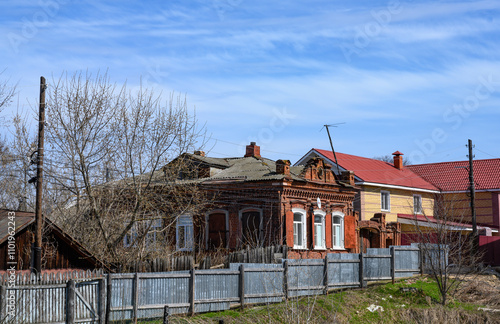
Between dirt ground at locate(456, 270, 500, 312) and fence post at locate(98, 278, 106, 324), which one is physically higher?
fence post at locate(98, 278, 106, 324)

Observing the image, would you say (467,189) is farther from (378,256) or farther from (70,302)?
(70,302)

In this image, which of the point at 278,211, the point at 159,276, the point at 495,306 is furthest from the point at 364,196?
the point at 159,276

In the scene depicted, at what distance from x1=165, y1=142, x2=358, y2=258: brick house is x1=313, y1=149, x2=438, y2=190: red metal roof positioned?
8.02m

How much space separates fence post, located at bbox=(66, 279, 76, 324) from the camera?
15.8 metres

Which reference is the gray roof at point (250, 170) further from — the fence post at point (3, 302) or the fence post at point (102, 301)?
the fence post at point (3, 302)

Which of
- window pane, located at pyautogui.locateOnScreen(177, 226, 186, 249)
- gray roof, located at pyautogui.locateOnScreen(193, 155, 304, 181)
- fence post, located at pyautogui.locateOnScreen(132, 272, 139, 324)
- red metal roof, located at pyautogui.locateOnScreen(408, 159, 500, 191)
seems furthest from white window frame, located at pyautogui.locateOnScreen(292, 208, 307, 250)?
red metal roof, located at pyautogui.locateOnScreen(408, 159, 500, 191)

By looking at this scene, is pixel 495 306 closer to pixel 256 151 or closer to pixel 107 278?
pixel 107 278

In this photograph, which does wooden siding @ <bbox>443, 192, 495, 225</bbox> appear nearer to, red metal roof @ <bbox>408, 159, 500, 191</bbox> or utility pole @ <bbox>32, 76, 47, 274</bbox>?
red metal roof @ <bbox>408, 159, 500, 191</bbox>

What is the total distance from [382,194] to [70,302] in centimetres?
3179

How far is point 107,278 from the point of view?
16.9 metres

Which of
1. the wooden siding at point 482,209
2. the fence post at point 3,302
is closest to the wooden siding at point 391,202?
the wooden siding at point 482,209

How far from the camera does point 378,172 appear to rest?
45.9 m

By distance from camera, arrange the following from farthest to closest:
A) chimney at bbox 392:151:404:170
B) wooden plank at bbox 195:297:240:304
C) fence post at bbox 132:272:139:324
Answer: chimney at bbox 392:151:404:170 < wooden plank at bbox 195:297:240:304 < fence post at bbox 132:272:139:324

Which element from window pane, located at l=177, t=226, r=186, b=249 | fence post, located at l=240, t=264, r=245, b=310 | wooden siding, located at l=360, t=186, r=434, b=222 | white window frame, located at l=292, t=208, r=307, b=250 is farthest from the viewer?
wooden siding, located at l=360, t=186, r=434, b=222
